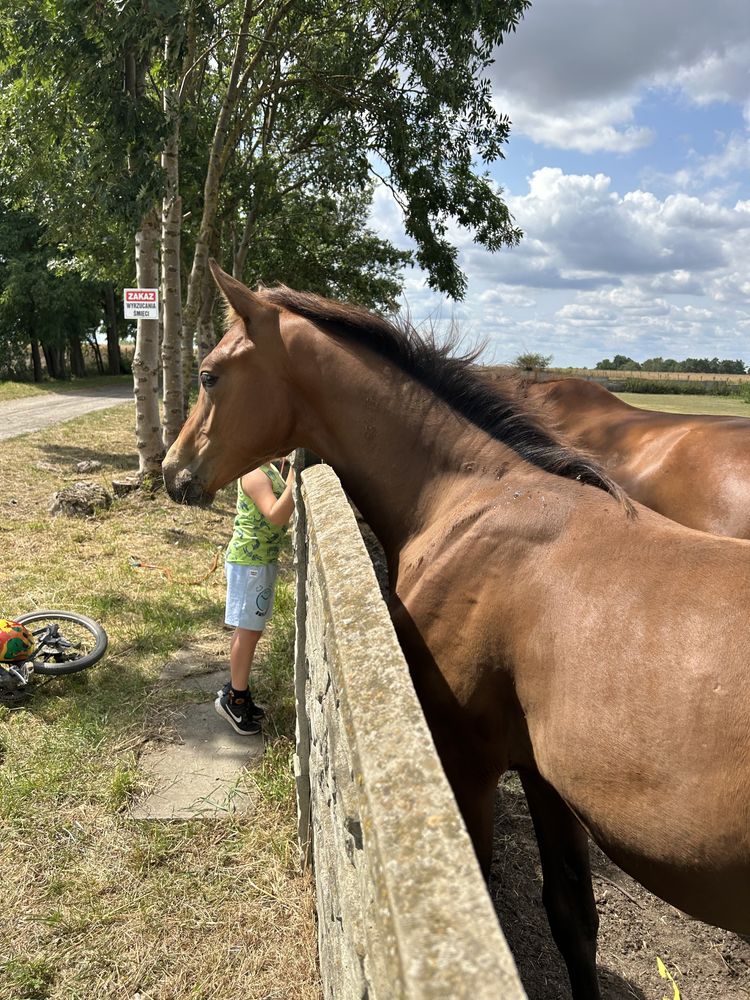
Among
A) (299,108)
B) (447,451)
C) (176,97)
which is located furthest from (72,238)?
(447,451)

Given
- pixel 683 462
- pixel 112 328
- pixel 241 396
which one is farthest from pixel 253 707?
pixel 112 328

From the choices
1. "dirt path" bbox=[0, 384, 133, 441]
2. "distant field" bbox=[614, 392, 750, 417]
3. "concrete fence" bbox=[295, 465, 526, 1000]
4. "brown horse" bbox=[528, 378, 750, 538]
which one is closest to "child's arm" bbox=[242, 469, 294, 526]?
"concrete fence" bbox=[295, 465, 526, 1000]

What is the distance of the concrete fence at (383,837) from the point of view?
0.69 m

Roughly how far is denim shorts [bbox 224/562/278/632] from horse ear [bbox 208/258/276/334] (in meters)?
1.35

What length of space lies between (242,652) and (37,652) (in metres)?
1.56

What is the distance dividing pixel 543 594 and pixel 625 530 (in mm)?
319

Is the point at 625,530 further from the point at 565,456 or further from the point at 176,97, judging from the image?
the point at 176,97

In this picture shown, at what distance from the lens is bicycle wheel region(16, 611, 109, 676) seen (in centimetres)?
414

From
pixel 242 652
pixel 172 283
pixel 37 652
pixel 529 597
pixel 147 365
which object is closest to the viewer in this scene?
pixel 529 597

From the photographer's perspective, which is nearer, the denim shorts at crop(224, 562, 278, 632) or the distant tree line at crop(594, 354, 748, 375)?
the denim shorts at crop(224, 562, 278, 632)

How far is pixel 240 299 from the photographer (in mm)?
2689

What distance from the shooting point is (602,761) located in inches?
64.7

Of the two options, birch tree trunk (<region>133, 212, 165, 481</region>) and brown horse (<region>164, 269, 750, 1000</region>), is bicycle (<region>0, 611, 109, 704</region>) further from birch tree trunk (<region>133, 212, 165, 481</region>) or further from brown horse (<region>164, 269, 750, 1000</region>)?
birch tree trunk (<region>133, 212, 165, 481</region>)

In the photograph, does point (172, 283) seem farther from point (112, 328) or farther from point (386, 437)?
→ point (112, 328)
